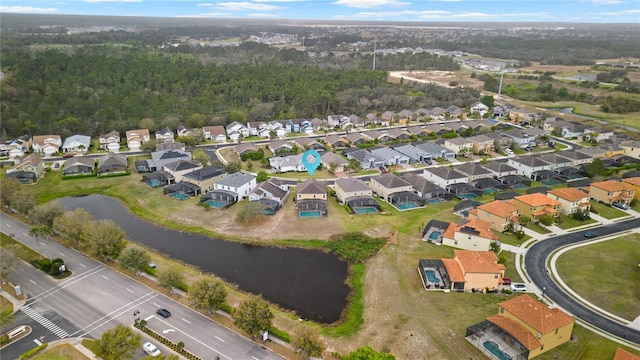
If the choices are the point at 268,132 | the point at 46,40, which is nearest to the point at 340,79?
the point at 268,132

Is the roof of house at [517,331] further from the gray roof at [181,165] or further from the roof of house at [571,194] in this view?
the gray roof at [181,165]

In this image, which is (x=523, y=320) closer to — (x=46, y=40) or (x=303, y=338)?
(x=303, y=338)

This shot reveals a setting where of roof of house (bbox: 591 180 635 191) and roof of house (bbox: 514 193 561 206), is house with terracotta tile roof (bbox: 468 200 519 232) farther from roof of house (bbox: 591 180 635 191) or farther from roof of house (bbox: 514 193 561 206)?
roof of house (bbox: 591 180 635 191)

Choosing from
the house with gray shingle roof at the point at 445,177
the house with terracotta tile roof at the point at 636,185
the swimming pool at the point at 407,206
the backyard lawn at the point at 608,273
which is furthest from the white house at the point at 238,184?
the house with terracotta tile roof at the point at 636,185

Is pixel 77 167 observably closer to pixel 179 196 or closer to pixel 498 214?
pixel 179 196

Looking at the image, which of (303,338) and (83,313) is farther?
(83,313)
